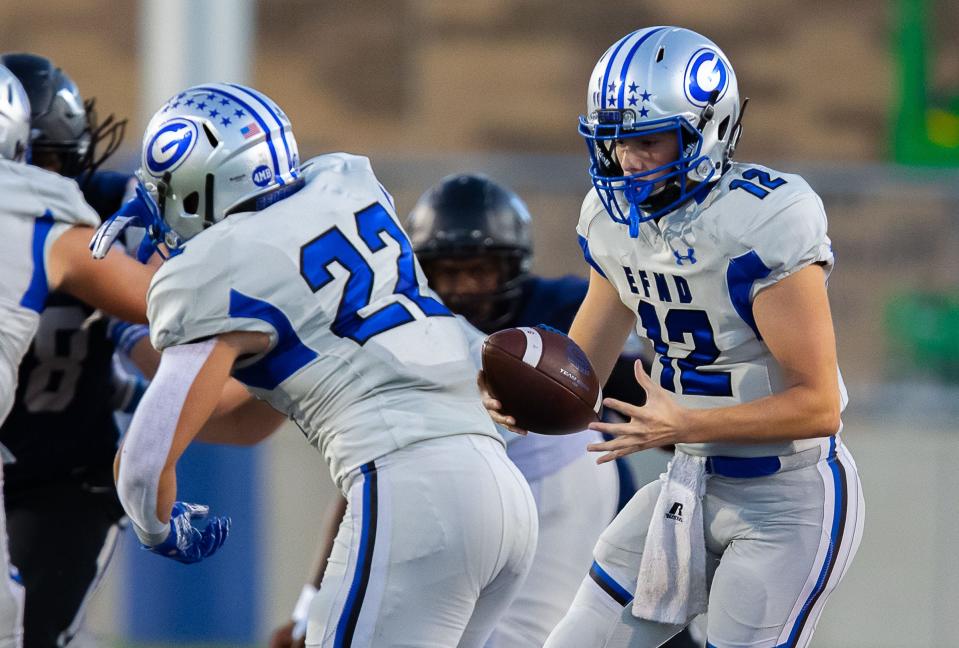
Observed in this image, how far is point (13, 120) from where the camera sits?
3.38 metres

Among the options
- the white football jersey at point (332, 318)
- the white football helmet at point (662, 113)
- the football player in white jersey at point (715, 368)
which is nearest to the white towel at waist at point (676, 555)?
the football player in white jersey at point (715, 368)

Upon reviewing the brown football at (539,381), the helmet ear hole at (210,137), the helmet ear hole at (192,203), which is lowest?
the brown football at (539,381)

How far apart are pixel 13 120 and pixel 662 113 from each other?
137cm

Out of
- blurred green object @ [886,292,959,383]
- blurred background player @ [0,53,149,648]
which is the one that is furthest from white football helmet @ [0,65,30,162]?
blurred green object @ [886,292,959,383]

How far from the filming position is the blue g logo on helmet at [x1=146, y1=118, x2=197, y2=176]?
115 inches

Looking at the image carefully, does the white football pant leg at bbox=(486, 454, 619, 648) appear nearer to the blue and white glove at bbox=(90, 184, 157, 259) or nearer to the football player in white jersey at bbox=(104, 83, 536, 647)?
the football player in white jersey at bbox=(104, 83, 536, 647)

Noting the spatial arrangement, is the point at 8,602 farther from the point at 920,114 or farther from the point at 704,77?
the point at 920,114

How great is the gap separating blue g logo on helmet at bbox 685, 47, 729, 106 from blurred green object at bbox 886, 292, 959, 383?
374 centimetres

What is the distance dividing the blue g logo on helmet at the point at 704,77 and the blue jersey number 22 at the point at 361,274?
2.05 ft

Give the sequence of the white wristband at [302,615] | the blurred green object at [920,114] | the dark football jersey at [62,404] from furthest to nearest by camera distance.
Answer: the blurred green object at [920,114] < the white wristband at [302,615] < the dark football jersey at [62,404]

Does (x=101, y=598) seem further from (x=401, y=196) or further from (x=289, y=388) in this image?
(x=289, y=388)

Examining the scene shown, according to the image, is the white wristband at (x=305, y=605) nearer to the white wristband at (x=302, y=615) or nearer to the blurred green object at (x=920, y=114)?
the white wristband at (x=302, y=615)

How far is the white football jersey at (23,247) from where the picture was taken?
3.17 m

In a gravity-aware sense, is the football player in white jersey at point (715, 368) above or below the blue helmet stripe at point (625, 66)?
below
